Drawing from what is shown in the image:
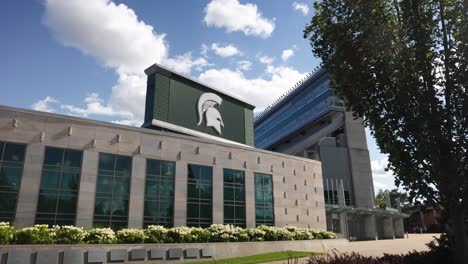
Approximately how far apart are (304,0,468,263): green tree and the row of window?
1741 centimetres

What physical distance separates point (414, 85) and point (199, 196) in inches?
791

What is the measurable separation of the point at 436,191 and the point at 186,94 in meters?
28.4

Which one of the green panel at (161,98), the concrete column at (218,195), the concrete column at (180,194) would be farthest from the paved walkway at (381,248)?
the green panel at (161,98)

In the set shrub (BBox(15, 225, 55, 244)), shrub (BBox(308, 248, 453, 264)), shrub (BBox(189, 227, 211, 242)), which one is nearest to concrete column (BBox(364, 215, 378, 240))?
shrub (BBox(189, 227, 211, 242))

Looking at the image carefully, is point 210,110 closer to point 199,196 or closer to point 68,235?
point 199,196

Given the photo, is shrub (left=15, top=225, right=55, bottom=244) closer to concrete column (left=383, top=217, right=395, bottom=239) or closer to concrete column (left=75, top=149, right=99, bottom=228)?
concrete column (left=75, top=149, right=99, bottom=228)

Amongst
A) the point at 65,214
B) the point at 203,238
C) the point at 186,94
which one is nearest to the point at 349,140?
the point at 186,94

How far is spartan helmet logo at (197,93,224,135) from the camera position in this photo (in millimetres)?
39688

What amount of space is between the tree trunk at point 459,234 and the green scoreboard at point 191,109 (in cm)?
2667

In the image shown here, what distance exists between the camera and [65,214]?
23.6 m

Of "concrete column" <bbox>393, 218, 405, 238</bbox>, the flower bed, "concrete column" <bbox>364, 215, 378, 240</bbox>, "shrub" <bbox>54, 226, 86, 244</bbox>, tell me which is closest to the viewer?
the flower bed

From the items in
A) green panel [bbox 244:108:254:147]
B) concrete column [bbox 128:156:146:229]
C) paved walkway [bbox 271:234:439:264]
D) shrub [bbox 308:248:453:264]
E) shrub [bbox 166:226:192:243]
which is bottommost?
paved walkway [bbox 271:234:439:264]

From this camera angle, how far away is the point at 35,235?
19766mm

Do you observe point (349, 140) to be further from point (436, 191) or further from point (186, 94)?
point (436, 191)
